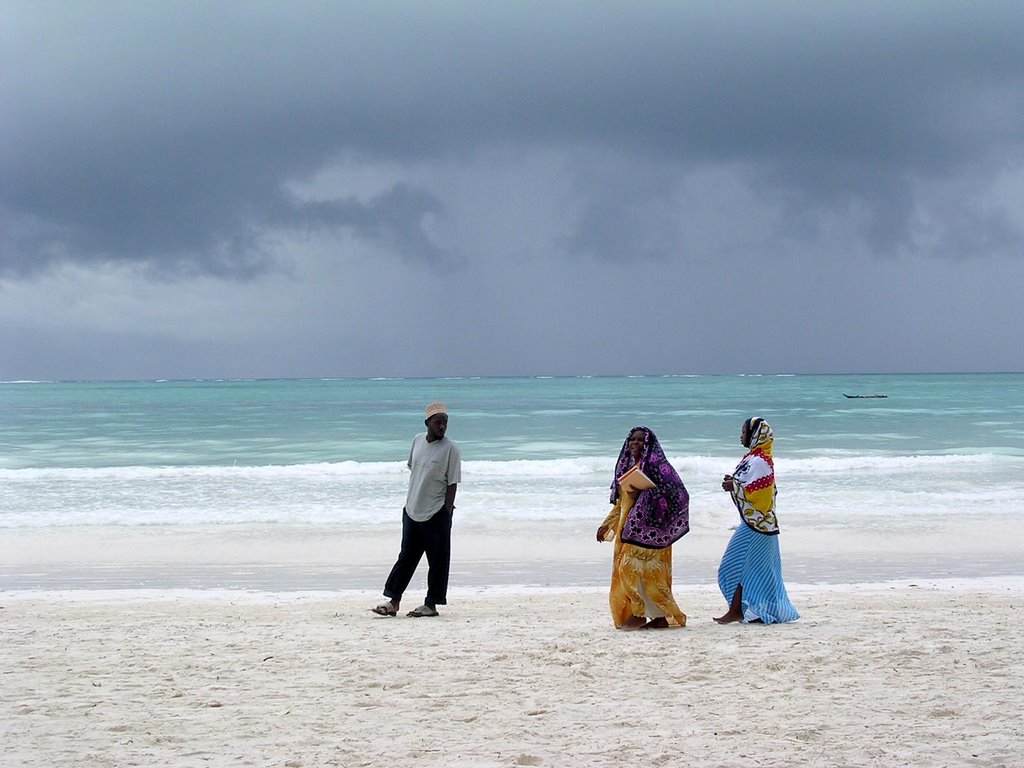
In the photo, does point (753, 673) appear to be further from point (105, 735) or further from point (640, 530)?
point (105, 735)

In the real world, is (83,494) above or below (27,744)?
above

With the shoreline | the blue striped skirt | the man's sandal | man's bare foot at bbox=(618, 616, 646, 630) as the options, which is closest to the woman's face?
the blue striped skirt

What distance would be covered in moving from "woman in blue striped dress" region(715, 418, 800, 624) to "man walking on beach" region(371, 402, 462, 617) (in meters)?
1.94

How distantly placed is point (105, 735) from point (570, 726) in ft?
6.94

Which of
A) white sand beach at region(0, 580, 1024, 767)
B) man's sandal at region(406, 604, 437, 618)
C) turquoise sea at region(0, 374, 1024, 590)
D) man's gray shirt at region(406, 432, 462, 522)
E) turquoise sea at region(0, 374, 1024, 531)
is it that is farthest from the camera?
turquoise sea at region(0, 374, 1024, 531)

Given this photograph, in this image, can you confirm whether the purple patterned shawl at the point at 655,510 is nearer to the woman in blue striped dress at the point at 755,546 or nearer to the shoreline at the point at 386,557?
the woman in blue striped dress at the point at 755,546

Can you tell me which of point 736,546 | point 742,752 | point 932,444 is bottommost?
point 742,752

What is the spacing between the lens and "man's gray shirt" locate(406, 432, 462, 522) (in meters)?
6.84

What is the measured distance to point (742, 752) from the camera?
4.05 metres

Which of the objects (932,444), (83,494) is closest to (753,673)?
(83,494)

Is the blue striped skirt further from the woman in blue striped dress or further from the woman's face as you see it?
the woman's face

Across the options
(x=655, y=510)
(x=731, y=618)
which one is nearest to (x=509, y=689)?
(x=655, y=510)

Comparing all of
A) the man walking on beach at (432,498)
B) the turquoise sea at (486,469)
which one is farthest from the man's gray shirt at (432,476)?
the turquoise sea at (486,469)

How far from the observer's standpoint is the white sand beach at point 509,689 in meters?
4.10
